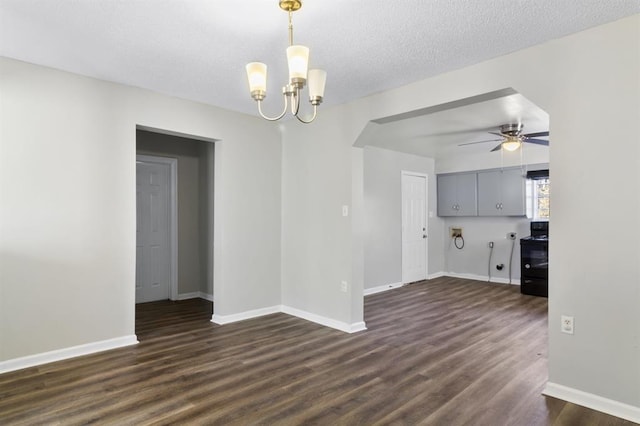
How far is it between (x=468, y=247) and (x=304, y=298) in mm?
4250

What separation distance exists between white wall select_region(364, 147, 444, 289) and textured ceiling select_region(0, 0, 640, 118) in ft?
9.65

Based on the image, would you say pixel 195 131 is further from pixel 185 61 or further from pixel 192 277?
pixel 192 277

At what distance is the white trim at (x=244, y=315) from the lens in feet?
14.2

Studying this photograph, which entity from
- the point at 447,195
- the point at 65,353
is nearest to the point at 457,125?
the point at 447,195

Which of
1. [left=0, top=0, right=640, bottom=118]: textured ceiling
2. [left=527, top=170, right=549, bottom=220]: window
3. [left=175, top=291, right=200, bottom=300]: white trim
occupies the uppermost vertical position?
[left=0, top=0, right=640, bottom=118]: textured ceiling

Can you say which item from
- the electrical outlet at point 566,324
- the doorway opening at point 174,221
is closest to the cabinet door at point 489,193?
the electrical outlet at point 566,324

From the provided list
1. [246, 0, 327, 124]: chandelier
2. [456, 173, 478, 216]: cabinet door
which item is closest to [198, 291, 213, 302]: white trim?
[246, 0, 327, 124]: chandelier

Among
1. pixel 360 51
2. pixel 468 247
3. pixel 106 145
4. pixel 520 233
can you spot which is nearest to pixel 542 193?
pixel 520 233

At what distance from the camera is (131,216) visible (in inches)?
143

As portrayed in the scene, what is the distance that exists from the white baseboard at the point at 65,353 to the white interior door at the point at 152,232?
187 centimetres

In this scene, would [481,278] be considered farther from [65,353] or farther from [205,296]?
[65,353]

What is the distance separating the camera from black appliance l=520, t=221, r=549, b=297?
590 centimetres

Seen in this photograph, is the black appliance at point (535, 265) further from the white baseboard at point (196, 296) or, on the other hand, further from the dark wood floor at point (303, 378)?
the white baseboard at point (196, 296)

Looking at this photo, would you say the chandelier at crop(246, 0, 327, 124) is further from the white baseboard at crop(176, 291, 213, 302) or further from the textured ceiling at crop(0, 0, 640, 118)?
the white baseboard at crop(176, 291, 213, 302)
